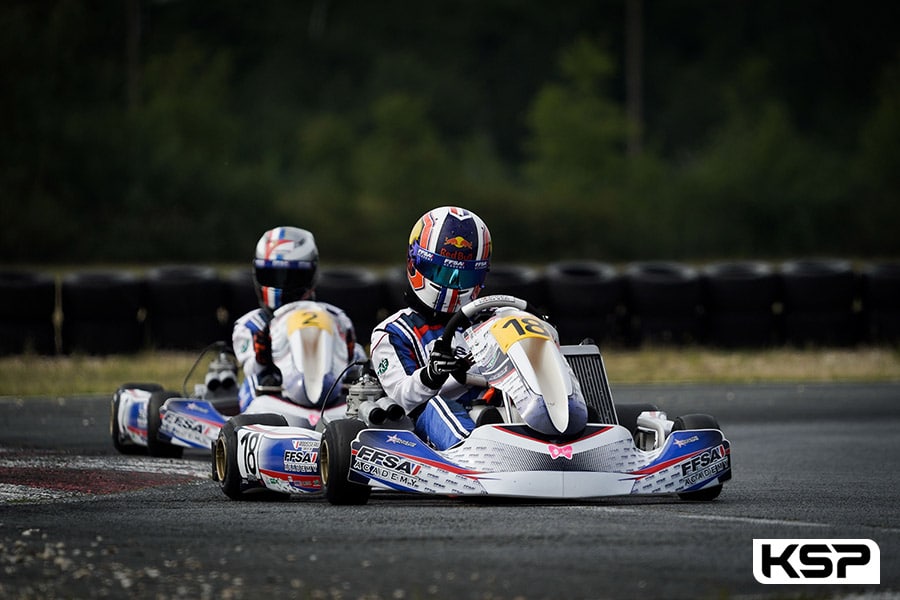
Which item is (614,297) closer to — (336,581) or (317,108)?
(336,581)

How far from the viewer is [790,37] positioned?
55.6 meters

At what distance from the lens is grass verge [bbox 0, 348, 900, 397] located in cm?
1412

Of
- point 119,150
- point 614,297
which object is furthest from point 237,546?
point 119,150

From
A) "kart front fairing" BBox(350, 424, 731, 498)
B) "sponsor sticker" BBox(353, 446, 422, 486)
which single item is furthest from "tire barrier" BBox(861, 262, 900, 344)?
"sponsor sticker" BBox(353, 446, 422, 486)

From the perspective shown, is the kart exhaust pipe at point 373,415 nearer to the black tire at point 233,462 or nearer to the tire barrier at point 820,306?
the black tire at point 233,462

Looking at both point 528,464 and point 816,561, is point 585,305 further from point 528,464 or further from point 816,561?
point 816,561

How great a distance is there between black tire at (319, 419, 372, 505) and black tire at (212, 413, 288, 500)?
2.20 feet

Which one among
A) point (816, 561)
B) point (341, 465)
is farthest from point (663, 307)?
point (816, 561)

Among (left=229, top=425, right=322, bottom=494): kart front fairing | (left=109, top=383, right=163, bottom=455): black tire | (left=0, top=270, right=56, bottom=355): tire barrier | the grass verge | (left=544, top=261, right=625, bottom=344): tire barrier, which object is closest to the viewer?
(left=229, top=425, right=322, bottom=494): kart front fairing

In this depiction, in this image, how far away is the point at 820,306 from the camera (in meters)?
15.9

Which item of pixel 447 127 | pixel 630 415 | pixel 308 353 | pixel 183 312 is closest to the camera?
pixel 630 415

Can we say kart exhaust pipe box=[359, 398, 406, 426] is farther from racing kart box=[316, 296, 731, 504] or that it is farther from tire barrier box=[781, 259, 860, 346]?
tire barrier box=[781, 259, 860, 346]

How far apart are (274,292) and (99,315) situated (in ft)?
20.3

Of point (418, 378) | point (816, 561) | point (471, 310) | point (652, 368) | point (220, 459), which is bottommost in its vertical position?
point (816, 561)
